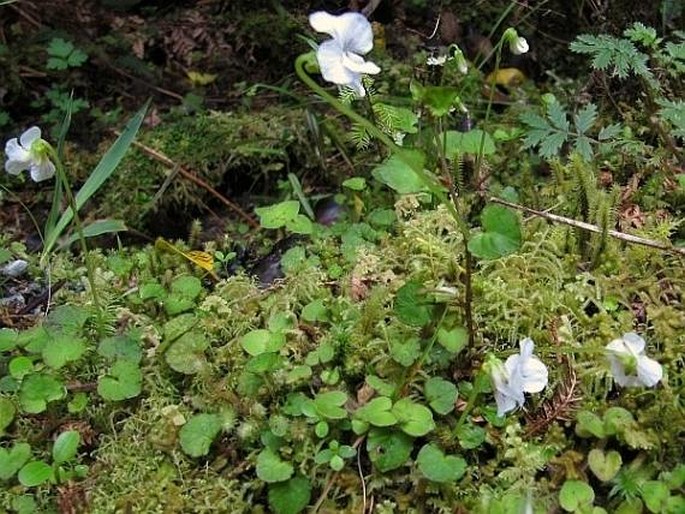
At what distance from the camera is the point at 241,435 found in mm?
1392

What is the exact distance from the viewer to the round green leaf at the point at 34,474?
1349mm

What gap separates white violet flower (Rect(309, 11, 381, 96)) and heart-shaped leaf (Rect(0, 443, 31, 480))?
2.86 ft

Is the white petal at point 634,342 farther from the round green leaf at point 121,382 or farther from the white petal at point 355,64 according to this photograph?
the round green leaf at point 121,382

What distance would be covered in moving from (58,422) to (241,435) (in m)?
0.39

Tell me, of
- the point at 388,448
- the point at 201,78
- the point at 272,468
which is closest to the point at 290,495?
the point at 272,468

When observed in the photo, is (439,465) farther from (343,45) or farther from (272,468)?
(343,45)

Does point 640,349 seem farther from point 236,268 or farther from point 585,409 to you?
point 236,268

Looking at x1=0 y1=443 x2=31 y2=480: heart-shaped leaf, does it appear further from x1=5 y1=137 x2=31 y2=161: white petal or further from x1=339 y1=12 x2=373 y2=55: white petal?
x1=339 y1=12 x2=373 y2=55: white petal

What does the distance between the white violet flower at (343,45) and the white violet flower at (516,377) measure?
0.50 meters

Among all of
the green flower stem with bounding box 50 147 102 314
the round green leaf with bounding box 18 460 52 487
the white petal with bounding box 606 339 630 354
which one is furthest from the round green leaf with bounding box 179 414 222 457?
the white petal with bounding box 606 339 630 354

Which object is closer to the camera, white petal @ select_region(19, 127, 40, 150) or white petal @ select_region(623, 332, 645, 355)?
white petal @ select_region(623, 332, 645, 355)

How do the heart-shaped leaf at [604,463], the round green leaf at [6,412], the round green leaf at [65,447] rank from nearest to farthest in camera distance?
the heart-shaped leaf at [604,463], the round green leaf at [65,447], the round green leaf at [6,412]

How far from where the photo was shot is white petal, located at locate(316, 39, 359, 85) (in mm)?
1197

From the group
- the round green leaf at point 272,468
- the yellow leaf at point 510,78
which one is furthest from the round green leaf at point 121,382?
the yellow leaf at point 510,78
